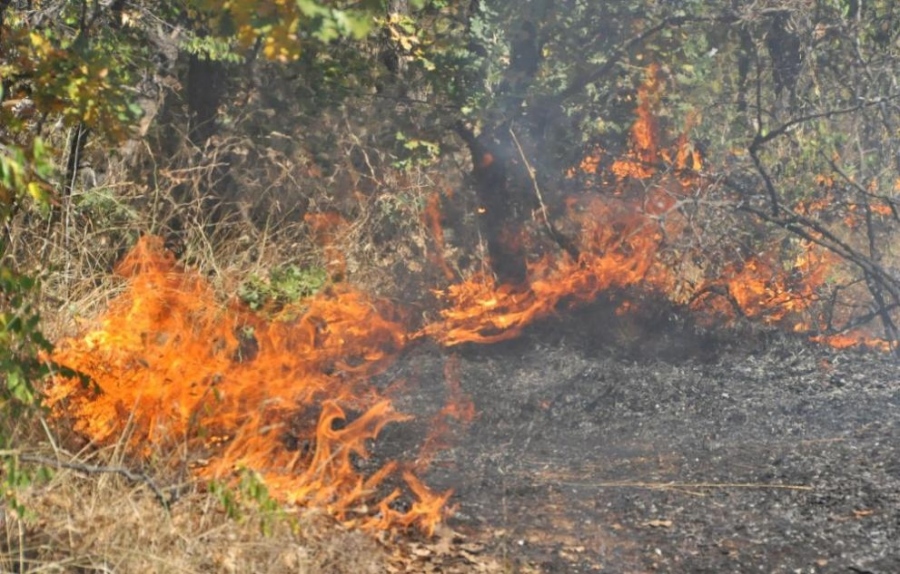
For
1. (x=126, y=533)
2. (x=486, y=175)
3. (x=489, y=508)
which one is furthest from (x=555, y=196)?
(x=126, y=533)

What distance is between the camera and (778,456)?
718cm

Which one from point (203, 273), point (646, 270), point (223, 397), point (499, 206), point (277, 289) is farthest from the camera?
point (499, 206)

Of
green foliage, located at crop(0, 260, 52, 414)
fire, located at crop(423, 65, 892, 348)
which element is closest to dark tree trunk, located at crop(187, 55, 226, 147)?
fire, located at crop(423, 65, 892, 348)

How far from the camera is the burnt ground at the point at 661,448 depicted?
5695 millimetres

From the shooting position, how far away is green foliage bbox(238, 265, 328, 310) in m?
8.03

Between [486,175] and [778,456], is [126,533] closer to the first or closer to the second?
[778,456]

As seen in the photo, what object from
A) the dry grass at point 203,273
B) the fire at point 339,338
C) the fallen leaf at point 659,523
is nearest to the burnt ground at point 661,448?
the fallen leaf at point 659,523

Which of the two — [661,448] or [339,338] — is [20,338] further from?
[339,338]

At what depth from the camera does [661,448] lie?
7625 mm

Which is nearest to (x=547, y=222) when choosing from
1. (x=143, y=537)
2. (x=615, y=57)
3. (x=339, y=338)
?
(x=615, y=57)

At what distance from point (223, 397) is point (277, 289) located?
229 centimetres

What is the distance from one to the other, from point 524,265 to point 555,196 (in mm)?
831

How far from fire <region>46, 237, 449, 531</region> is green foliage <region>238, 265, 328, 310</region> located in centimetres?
13

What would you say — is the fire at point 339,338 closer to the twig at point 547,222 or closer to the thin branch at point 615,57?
the twig at point 547,222
